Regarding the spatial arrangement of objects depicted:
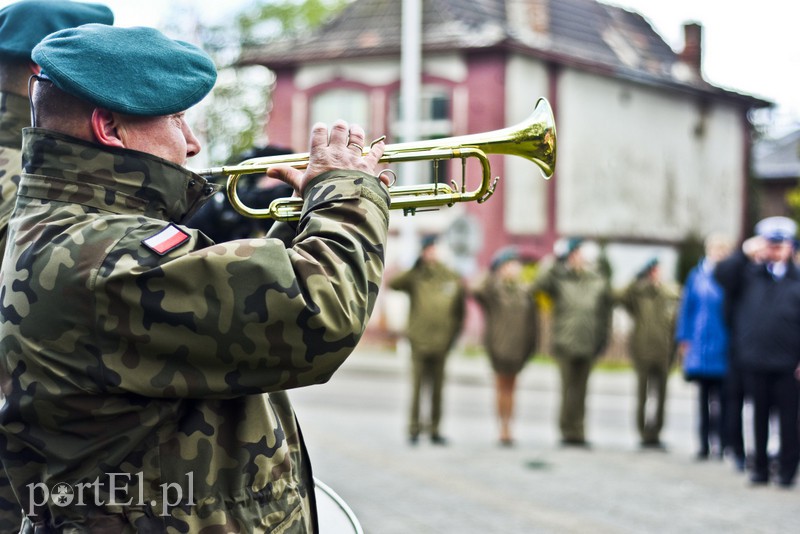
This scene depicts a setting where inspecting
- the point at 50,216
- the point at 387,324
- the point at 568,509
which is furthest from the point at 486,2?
the point at 50,216

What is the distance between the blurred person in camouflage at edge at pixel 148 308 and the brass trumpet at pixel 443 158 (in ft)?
0.99

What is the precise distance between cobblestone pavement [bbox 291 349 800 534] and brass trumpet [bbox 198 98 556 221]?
3.96 m

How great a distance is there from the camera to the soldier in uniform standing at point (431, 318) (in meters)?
11.4

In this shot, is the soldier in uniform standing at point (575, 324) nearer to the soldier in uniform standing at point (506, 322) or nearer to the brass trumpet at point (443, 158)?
the soldier in uniform standing at point (506, 322)

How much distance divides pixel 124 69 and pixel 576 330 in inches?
373

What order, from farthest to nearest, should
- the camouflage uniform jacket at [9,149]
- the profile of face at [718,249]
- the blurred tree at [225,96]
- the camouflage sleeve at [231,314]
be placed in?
the blurred tree at [225,96]
the profile of face at [718,249]
the camouflage uniform jacket at [9,149]
the camouflage sleeve at [231,314]

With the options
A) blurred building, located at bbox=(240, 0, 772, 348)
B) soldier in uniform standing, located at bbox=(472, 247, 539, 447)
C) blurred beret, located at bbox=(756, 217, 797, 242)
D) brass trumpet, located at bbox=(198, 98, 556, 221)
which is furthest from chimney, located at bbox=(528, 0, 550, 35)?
brass trumpet, located at bbox=(198, 98, 556, 221)

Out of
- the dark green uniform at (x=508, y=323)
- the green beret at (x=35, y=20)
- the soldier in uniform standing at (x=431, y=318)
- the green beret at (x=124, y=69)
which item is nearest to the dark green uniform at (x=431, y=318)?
the soldier in uniform standing at (x=431, y=318)

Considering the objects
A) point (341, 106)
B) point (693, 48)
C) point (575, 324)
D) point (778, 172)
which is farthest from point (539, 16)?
point (778, 172)

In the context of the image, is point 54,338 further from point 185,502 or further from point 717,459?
point 717,459

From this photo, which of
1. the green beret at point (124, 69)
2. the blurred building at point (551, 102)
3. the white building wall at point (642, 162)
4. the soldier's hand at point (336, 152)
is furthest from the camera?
the white building wall at point (642, 162)

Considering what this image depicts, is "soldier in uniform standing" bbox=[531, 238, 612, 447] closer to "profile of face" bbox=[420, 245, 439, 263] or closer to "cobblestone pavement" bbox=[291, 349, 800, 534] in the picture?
"cobblestone pavement" bbox=[291, 349, 800, 534]

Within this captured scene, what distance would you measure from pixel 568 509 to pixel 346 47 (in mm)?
19378

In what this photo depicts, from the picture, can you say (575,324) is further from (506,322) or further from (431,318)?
(431,318)
